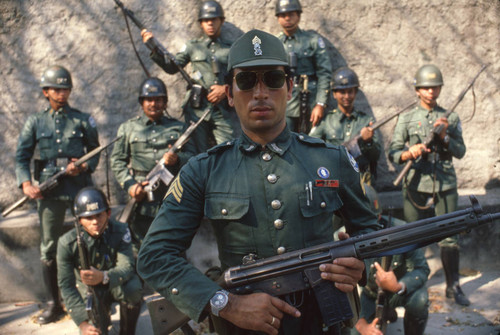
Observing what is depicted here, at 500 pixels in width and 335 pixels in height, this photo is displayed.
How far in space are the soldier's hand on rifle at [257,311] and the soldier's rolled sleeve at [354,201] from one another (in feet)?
1.69

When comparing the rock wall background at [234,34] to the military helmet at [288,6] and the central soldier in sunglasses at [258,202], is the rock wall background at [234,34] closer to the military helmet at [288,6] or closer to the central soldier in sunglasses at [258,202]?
the military helmet at [288,6]

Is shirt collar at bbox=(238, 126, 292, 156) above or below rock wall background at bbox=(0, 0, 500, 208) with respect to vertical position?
below

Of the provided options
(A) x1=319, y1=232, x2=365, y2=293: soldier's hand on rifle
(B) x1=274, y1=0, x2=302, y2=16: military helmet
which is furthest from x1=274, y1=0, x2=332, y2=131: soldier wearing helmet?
(A) x1=319, y1=232, x2=365, y2=293: soldier's hand on rifle

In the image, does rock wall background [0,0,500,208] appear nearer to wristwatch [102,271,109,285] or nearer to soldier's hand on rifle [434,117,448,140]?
soldier's hand on rifle [434,117,448,140]

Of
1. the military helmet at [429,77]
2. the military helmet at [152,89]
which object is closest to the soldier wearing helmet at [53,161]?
the military helmet at [152,89]

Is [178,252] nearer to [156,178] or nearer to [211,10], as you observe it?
[156,178]

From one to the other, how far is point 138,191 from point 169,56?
1.61 metres

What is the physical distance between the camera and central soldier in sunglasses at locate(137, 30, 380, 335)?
210cm

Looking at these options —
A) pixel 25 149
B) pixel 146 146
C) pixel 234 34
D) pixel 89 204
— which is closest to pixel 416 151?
pixel 234 34

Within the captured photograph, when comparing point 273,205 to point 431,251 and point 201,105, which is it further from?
point 431,251

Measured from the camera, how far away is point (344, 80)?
598 centimetres

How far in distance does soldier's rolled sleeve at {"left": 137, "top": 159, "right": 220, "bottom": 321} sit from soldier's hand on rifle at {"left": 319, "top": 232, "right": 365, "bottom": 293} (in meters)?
0.43

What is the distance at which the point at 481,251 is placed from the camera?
629 cm

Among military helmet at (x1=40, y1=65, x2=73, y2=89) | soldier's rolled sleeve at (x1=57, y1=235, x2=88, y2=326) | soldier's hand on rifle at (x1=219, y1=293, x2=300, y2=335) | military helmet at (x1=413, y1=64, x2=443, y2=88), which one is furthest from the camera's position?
military helmet at (x1=413, y1=64, x2=443, y2=88)
